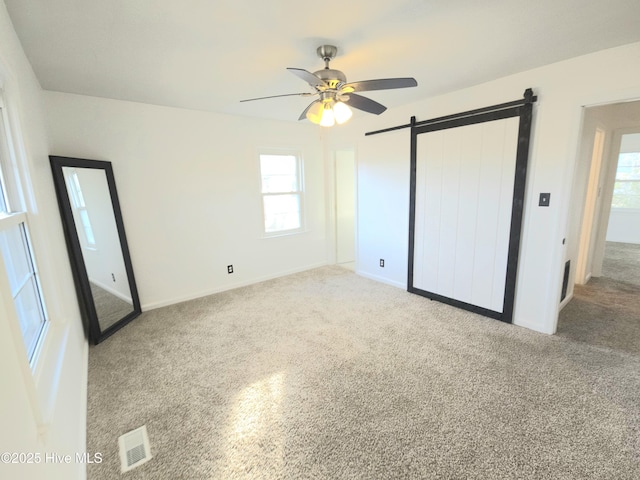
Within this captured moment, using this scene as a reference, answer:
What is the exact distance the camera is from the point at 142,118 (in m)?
3.12

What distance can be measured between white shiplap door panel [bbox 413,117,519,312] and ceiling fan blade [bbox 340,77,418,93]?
143 centimetres


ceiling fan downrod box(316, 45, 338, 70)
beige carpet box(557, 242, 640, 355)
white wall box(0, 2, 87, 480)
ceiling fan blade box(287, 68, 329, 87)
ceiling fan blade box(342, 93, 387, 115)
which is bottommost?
beige carpet box(557, 242, 640, 355)

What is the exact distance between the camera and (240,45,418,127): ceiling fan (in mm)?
1802

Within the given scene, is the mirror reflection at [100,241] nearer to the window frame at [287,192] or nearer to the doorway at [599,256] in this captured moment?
the window frame at [287,192]

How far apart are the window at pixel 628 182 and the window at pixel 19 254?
8.76 metres

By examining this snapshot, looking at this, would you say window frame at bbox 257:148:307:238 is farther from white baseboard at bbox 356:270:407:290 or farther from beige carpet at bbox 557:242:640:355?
beige carpet at bbox 557:242:640:355

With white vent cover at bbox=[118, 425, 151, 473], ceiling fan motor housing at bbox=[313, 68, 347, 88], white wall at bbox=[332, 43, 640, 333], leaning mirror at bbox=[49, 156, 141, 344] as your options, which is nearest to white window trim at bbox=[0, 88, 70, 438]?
white vent cover at bbox=[118, 425, 151, 473]

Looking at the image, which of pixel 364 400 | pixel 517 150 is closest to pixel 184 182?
pixel 364 400

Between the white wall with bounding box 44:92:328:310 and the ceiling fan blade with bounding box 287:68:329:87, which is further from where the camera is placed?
the white wall with bounding box 44:92:328:310

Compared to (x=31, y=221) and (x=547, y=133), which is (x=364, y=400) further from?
(x=547, y=133)

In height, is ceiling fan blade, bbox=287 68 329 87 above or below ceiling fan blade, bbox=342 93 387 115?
above

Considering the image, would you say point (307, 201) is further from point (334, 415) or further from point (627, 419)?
point (627, 419)

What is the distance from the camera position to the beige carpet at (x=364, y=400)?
4.87ft

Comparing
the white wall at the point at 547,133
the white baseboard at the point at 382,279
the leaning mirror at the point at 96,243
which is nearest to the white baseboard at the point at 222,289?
the leaning mirror at the point at 96,243
